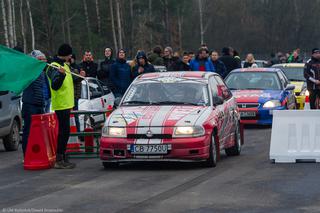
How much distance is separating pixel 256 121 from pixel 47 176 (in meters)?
10.0

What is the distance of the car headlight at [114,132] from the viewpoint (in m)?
13.9

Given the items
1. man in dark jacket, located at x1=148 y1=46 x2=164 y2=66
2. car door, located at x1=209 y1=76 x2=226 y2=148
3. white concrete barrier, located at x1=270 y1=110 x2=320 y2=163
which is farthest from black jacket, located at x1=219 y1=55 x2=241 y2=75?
white concrete barrier, located at x1=270 y1=110 x2=320 y2=163

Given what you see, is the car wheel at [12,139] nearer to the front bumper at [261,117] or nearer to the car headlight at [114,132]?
the car headlight at [114,132]

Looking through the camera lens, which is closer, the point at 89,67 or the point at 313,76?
the point at 313,76

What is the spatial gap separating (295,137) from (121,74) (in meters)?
7.05

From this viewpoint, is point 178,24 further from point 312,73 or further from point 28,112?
point 28,112

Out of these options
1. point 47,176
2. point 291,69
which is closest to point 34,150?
point 47,176

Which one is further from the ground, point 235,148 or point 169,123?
point 169,123

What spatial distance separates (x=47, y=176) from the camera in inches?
536

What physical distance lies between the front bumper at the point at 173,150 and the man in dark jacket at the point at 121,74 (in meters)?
7.41

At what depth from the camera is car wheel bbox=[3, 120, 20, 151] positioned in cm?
1855

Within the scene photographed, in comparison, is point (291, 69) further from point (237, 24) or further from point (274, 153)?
point (237, 24)

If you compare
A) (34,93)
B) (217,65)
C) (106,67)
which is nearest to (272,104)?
(217,65)

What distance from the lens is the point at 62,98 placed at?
48.4ft
